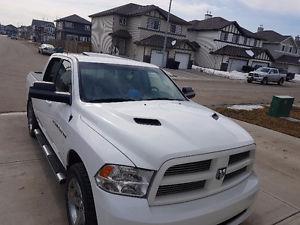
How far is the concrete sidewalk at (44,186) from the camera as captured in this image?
141 inches

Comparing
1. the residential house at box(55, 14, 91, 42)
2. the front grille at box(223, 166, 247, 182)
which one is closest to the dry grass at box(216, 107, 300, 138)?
the front grille at box(223, 166, 247, 182)

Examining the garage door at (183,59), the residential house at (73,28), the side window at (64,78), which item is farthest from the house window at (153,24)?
the side window at (64,78)

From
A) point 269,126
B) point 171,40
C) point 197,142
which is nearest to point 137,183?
point 197,142

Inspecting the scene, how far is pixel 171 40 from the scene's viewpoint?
4431 centimetres

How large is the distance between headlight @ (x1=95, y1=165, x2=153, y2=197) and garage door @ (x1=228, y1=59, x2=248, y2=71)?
47.1 metres

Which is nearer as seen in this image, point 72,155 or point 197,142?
point 197,142

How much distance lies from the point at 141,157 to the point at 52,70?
322cm

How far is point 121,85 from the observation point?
13.4ft

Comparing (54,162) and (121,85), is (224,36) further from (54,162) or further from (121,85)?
(54,162)

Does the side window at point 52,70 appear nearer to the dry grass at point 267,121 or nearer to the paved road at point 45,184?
the paved road at point 45,184

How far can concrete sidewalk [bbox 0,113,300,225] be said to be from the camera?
359 cm

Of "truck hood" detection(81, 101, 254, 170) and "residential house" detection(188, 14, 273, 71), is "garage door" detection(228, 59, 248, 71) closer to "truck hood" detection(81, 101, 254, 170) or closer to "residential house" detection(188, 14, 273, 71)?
"residential house" detection(188, 14, 273, 71)

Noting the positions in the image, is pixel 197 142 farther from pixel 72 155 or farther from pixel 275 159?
pixel 275 159

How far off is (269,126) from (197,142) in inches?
295
